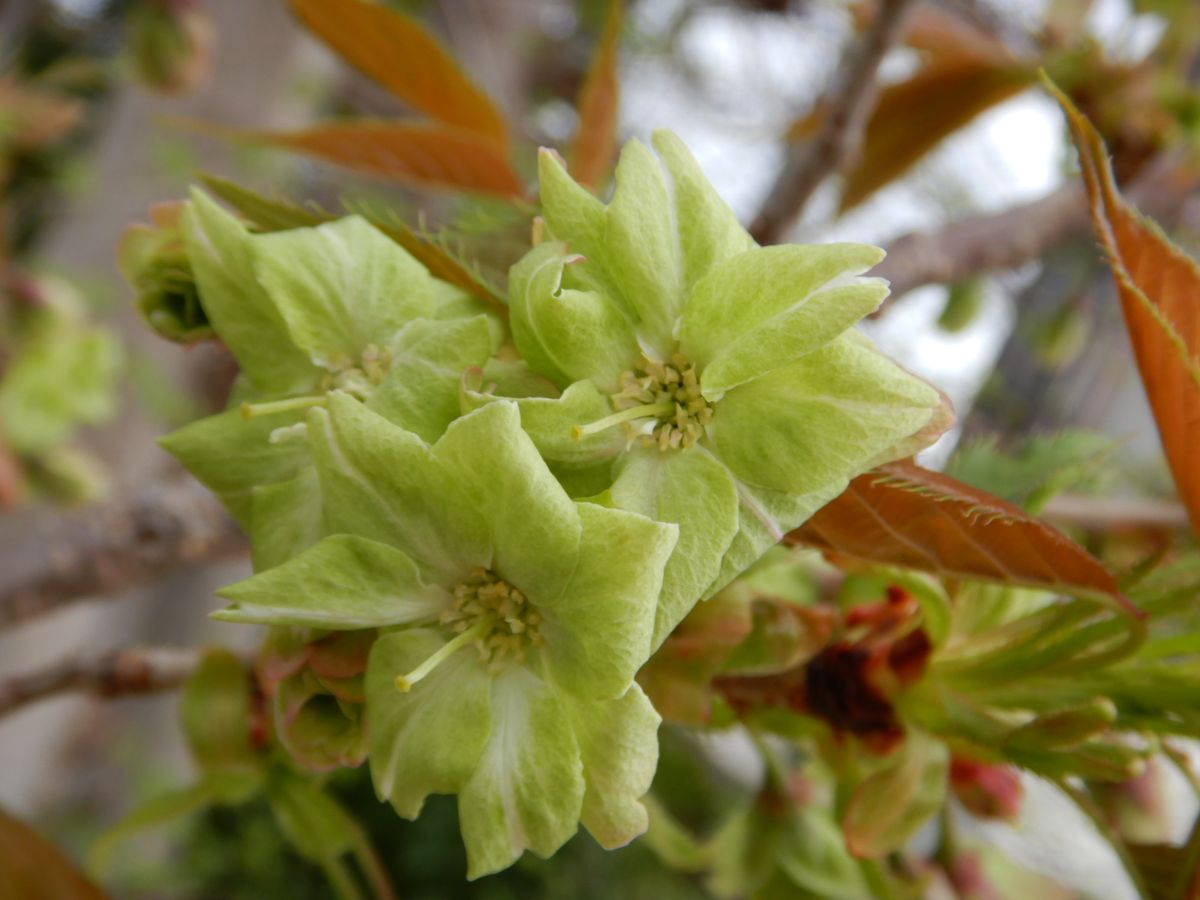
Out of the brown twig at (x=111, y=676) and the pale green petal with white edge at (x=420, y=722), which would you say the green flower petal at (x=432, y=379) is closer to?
the pale green petal with white edge at (x=420, y=722)

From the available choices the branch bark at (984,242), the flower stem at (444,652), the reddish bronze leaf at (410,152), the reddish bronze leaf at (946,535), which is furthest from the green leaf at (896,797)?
the reddish bronze leaf at (410,152)

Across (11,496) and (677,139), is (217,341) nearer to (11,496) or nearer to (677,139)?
(677,139)

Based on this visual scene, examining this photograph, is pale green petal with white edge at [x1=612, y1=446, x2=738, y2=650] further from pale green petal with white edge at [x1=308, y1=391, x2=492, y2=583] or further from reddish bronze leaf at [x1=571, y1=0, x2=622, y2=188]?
reddish bronze leaf at [x1=571, y1=0, x2=622, y2=188]

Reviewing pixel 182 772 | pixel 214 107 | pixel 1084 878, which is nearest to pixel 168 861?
pixel 182 772

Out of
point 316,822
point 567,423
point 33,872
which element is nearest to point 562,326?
point 567,423

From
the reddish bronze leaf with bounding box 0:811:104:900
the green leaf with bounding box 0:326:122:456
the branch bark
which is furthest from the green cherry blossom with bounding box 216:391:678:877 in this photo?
the green leaf with bounding box 0:326:122:456

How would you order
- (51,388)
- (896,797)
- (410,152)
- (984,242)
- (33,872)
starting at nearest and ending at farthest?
(896,797) → (33,872) → (410,152) → (984,242) → (51,388)

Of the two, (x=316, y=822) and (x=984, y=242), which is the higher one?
(x=984, y=242)

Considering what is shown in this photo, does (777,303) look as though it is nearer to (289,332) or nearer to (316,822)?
(289,332)
